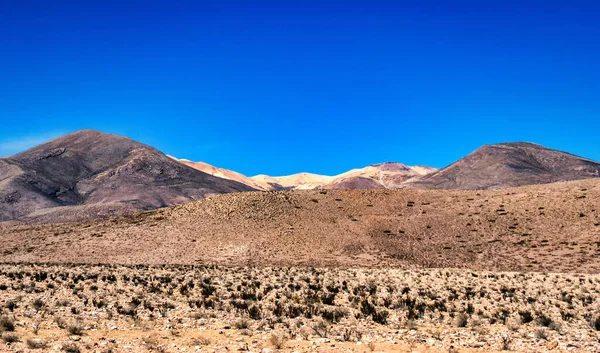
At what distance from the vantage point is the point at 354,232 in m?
68.5

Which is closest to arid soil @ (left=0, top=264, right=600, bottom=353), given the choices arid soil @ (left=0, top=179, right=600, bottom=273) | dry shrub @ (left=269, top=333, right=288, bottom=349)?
dry shrub @ (left=269, top=333, right=288, bottom=349)

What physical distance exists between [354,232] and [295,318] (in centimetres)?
5109

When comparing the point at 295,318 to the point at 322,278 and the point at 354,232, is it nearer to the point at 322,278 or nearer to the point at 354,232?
the point at 322,278

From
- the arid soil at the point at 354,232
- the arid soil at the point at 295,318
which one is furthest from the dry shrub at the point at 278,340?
the arid soil at the point at 354,232

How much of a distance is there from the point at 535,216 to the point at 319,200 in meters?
31.5

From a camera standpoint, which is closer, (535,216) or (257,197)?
(535,216)

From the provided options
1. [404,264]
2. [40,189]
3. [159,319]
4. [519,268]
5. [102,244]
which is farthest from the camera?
[40,189]

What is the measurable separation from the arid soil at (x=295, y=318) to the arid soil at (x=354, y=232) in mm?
27238

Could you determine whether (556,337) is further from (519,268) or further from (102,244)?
(102,244)

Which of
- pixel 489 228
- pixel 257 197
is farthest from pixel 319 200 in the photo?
pixel 489 228

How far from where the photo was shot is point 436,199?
3243 inches

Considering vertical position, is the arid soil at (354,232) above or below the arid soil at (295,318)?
above

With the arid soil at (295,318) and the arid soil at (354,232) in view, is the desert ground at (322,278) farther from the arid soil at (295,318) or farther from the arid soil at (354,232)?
the arid soil at (354,232)

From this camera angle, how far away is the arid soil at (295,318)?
13.8 m
